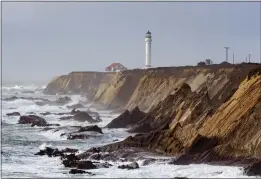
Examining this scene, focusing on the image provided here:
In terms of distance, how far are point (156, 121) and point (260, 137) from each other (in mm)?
17276

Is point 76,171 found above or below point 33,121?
below

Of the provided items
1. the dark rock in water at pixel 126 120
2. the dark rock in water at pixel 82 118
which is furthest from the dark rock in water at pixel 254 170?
the dark rock in water at pixel 82 118

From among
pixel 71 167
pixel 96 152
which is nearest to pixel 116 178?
pixel 71 167

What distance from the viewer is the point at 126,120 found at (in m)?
51.8

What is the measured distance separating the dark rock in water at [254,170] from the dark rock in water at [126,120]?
25.1 meters

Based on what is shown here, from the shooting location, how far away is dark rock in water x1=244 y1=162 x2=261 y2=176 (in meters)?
25.9

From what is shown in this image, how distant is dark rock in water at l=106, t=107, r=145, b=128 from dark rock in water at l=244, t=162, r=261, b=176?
82.3 ft

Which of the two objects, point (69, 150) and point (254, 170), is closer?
point (254, 170)

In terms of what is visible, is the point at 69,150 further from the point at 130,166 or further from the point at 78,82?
the point at 78,82

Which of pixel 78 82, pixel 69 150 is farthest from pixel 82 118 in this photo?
pixel 78 82

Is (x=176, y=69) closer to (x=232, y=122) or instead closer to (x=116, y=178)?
(x=232, y=122)

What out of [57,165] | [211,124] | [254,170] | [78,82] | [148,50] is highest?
[148,50]

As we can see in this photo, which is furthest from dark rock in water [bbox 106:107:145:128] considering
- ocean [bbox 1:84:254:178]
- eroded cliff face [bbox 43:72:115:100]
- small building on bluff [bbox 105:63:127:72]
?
small building on bluff [bbox 105:63:127:72]

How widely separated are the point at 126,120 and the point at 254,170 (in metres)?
26.5
